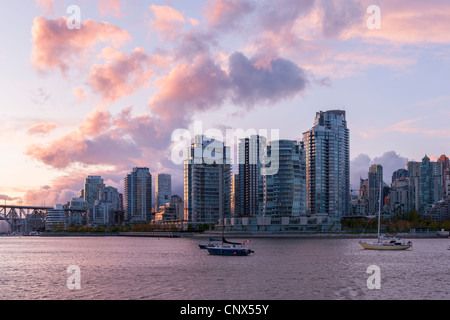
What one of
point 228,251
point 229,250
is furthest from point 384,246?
point 228,251

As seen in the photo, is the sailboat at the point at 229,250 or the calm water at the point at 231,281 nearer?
the calm water at the point at 231,281

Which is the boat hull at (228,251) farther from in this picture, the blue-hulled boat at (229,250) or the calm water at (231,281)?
the calm water at (231,281)

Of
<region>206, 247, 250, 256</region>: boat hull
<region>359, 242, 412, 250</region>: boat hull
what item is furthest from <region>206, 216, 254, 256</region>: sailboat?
<region>359, 242, 412, 250</region>: boat hull

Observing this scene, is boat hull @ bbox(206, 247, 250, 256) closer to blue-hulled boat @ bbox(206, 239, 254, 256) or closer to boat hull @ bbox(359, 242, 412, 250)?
blue-hulled boat @ bbox(206, 239, 254, 256)

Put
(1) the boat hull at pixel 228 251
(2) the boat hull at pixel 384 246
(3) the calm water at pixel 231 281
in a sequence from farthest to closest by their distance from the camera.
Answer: (2) the boat hull at pixel 384 246, (1) the boat hull at pixel 228 251, (3) the calm water at pixel 231 281

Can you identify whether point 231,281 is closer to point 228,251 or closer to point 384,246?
point 228,251

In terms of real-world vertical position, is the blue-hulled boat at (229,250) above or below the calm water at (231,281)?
below

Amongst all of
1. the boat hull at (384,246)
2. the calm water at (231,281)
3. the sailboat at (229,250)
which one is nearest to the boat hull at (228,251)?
the sailboat at (229,250)

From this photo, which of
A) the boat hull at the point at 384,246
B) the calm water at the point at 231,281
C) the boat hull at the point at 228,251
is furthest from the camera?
the boat hull at the point at 384,246
